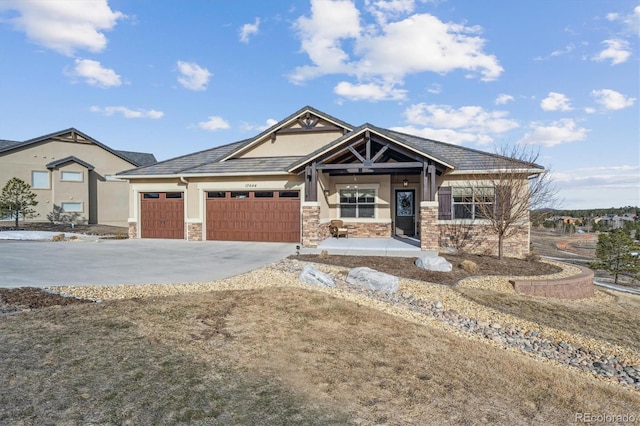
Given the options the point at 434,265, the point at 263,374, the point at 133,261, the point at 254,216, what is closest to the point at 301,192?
the point at 254,216

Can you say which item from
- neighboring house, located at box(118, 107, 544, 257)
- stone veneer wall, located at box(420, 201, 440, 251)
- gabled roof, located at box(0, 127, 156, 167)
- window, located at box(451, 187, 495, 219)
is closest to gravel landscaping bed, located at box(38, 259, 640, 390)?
stone veneer wall, located at box(420, 201, 440, 251)

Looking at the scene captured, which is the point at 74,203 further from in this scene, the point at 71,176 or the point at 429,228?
the point at 429,228

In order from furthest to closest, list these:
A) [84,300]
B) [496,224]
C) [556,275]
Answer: [496,224] → [556,275] → [84,300]

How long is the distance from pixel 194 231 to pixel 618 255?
77.8ft

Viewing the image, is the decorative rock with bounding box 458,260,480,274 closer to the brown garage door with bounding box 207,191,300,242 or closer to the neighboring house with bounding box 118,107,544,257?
the neighboring house with bounding box 118,107,544,257

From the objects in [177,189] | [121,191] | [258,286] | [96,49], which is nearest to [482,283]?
[258,286]

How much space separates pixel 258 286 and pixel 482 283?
6.11 m

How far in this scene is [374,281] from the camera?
8680 mm

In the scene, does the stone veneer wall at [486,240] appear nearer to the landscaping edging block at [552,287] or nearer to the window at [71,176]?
the landscaping edging block at [552,287]

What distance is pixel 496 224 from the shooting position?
12555mm

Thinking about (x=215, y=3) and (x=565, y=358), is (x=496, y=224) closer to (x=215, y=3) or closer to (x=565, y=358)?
(x=565, y=358)

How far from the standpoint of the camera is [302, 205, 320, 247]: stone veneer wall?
1362 cm

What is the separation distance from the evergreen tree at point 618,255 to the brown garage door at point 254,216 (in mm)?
18788

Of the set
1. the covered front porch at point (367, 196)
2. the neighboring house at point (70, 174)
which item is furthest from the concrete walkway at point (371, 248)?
the neighboring house at point (70, 174)
